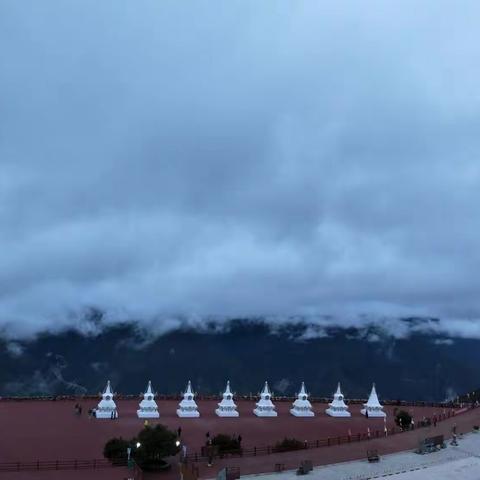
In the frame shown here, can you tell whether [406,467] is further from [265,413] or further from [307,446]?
[265,413]

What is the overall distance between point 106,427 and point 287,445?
16.2m

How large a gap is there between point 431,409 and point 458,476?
3218 centimetres

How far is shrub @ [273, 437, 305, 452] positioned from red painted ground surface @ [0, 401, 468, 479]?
234cm

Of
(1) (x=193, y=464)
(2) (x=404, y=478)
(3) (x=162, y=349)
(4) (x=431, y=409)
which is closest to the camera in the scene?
(2) (x=404, y=478)

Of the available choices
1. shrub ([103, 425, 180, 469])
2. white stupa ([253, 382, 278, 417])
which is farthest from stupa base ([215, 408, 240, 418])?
shrub ([103, 425, 180, 469])

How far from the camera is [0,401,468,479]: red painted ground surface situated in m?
46.1

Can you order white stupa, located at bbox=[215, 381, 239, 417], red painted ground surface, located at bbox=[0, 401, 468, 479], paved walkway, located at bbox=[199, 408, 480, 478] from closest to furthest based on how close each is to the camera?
paved walkway, located at bbox=[199, 408, 480, 478] < red painted ground surface, located at bbox=[0, 401, 468, 479] < white stupa, located at bbox=[215, 381, 239, 417]

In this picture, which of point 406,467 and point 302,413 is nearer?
point 406,467

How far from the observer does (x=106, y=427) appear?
54.5 metres

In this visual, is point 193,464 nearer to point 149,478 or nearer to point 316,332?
point 149,478

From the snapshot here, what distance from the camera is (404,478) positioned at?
131ft

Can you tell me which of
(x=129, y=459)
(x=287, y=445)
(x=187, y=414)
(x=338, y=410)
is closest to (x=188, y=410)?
(x=187, y=414)

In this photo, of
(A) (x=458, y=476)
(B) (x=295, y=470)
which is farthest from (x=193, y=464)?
(A) (x=458, y=476)

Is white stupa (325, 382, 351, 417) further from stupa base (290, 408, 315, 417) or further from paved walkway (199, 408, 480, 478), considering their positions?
paved walkway (199, 408, 480, 478)
